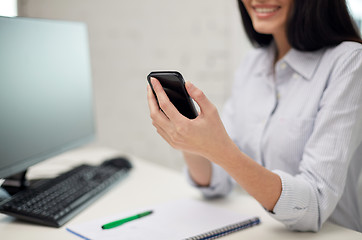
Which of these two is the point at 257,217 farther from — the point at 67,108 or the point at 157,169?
the point at 67,108

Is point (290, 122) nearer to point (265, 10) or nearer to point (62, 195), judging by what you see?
point (265, 10)

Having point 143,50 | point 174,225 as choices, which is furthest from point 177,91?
point 143,50

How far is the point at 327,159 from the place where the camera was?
780 mm

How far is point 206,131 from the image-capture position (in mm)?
678

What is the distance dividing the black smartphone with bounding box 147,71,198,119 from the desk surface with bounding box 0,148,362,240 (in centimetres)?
25

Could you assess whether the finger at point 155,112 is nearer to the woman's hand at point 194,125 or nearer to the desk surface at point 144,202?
the woman's hand at point 194,125

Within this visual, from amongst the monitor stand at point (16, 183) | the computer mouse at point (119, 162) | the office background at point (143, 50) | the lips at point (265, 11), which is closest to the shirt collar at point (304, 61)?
the lips at point (265, 11)

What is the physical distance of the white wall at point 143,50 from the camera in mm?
1712

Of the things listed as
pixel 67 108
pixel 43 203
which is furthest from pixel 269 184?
pixel 67 108

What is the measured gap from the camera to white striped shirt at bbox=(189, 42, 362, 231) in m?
0.78

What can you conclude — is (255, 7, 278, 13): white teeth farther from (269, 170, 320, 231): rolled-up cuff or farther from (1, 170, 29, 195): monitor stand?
(1, 170, 29, 195): monitor stand

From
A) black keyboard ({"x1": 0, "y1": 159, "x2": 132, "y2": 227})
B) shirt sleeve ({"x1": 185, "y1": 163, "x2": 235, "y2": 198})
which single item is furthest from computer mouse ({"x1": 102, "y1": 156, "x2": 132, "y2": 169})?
shirt sleeve ({"x1": 185, "y1": 163, "x2": 235, "y2": 198})

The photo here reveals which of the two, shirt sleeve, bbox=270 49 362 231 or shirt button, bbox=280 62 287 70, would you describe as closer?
shirt sleeve, bbox=270 49 362 231

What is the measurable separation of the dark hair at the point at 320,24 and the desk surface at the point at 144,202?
41 centimetres
